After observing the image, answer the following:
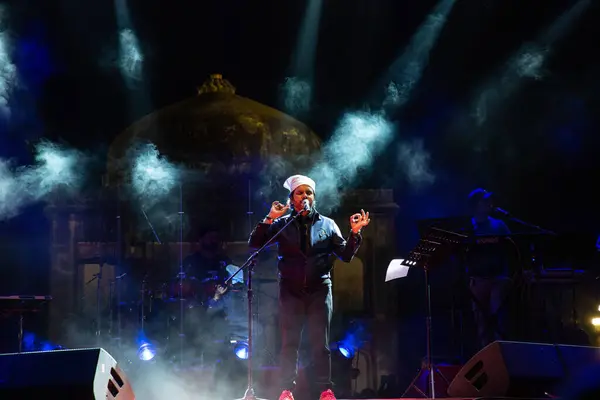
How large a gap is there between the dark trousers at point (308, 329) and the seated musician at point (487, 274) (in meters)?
2.89

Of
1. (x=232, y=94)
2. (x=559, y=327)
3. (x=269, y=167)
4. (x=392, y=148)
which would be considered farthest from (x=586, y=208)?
(x=232, y=94)

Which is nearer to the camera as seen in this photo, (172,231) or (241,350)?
(241,350)

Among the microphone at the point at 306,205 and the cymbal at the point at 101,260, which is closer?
the microphone at the point at 306,205

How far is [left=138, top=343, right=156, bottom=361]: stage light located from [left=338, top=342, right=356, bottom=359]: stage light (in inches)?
120

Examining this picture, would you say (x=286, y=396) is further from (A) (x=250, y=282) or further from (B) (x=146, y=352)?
(B) (x=146, y=352)

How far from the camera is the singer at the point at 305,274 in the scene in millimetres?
6078

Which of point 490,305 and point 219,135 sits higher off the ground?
point 219,135

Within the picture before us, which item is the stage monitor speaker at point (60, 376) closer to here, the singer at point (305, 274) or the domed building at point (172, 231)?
the singer at point (305, 274)

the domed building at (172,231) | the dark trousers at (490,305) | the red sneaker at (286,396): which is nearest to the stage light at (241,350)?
the domed building at (172,231)

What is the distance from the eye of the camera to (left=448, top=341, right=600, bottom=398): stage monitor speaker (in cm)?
507

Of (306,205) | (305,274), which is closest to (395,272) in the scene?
(305,274)

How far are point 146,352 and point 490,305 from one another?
5.36 m

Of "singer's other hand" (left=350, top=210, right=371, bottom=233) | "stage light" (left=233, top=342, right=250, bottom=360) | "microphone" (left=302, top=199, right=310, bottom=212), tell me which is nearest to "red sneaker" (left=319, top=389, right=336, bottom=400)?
"singer's other hand" (left=350, top=210, right=371, bottom=233)

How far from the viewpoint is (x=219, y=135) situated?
15.7 m
